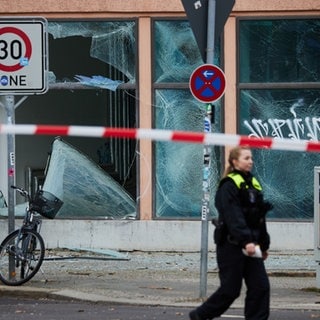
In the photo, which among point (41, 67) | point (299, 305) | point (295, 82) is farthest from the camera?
point (295, 82)

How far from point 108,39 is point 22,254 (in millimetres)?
4465

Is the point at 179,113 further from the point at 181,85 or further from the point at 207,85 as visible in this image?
the point at 207,85

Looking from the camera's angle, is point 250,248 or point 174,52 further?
point 174,52

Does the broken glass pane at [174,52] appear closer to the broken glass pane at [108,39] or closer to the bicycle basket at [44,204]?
the broken glass pane at [108,39]

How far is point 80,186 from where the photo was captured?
672 inches

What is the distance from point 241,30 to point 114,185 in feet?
9.60

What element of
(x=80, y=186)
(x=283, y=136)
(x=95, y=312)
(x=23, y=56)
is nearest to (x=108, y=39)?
(x=80, y=186)

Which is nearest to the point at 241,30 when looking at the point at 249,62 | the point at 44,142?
the point at 249,62

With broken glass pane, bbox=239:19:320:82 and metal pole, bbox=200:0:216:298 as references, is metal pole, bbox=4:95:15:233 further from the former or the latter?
broken glass pane, bbox=239:19:320:82

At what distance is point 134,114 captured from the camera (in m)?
16.8

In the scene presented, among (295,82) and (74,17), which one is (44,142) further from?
(295,82)

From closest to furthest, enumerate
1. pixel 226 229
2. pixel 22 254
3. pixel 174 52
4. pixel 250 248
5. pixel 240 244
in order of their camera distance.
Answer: pixel 250 248
pixel 240 244
pixel 226 229
pixel 22 254
pixel 174 52

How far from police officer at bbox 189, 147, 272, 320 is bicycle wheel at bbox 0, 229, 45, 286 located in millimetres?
3858

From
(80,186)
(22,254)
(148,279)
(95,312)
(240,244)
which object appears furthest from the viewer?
(80,186)
